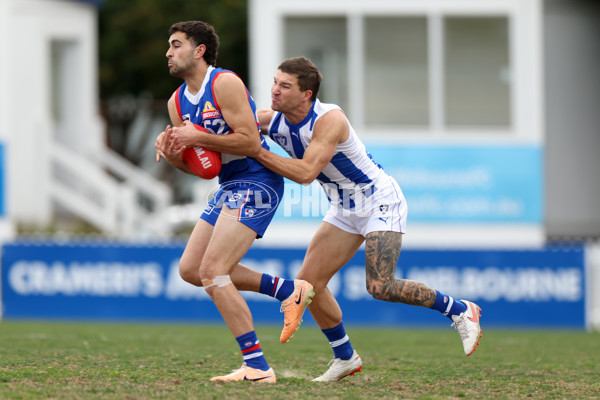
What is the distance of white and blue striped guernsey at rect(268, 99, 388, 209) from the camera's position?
689cm

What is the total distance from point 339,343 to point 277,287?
2.12ft

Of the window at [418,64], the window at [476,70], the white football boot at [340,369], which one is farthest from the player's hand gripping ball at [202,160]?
the window at [476,70]

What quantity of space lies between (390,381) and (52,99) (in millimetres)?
16550

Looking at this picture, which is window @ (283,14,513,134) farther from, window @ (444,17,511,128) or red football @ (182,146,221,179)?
red football @ (182,146,221,179)

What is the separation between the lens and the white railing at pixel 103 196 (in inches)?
759

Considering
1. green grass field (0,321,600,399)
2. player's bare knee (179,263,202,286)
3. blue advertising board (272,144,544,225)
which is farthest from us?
blue advertising board (272,144,544,225)

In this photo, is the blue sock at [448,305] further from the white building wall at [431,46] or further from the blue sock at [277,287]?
the white building wall at [431,46]

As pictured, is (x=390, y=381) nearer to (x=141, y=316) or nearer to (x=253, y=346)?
(x=253, y=346)

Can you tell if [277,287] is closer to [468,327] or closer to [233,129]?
[233,129]

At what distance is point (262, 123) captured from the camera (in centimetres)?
716

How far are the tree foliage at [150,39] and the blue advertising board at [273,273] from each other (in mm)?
18933

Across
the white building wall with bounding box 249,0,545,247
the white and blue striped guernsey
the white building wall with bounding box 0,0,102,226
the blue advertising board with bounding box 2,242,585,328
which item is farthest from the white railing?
the white and blue striped guernsey

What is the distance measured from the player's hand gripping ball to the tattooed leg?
1.20 metres

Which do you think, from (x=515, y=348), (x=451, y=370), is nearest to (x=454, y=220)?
(x=515, y=348)
